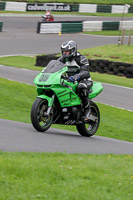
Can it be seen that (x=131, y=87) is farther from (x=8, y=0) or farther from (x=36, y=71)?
(x=8, y=0)

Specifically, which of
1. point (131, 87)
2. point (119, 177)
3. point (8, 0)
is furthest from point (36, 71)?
point (8, 0)

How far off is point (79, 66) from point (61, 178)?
4.19 m

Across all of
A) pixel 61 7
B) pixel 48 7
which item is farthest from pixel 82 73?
pixel 61 7

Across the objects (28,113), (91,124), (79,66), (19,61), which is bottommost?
(19,61)

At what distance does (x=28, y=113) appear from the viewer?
11.7 meters

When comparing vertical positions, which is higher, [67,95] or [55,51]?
[67,95]

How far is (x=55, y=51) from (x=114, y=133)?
1825 centimetres

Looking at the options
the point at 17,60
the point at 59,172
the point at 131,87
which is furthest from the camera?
the point at 17,60

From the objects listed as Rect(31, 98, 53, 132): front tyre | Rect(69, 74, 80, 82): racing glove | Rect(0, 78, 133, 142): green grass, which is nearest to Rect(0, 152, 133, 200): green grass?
Rect(31, 98, 53, 132): front tyre

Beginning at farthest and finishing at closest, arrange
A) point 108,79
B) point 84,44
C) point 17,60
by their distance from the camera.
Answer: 1. point 84,44
2. point 17,60
3. point 108,79

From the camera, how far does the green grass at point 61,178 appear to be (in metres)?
4.81

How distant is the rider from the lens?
9.00 metres

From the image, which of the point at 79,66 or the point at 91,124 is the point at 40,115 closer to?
the point at 79,66

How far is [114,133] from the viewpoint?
36.0 ft
